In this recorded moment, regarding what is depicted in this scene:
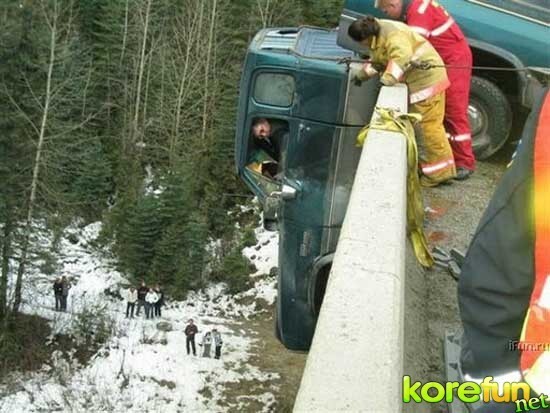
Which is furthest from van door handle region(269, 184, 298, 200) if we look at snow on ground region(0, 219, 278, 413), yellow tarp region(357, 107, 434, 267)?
snow on ground region(0, 219, 278, 413)

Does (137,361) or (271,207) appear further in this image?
(137,361)

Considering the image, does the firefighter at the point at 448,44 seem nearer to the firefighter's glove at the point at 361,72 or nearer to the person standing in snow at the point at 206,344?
the firefighter's glove at the point at 361,72

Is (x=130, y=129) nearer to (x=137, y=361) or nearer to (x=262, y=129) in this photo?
(x=137, y=361)

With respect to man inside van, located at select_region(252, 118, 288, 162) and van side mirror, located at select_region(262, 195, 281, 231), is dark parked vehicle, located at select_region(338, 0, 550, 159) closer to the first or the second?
man inside van, located at select_region(252, 118, 288, 162)

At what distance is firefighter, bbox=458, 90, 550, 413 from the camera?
5.36ft

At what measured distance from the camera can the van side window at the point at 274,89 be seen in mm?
7508

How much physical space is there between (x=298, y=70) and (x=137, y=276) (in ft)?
65.9

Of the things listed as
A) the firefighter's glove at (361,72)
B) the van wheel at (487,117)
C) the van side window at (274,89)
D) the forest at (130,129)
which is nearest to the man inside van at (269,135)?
the van side window at (274,89)

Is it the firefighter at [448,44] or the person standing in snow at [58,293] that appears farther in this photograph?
the person standing in snow at [58,293]

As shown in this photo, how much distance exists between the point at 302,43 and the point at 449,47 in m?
2.00

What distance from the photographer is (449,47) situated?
6.49m

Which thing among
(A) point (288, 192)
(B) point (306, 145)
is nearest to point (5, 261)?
(A) point (288, 192)

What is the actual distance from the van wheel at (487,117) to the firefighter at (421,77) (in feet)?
4.94

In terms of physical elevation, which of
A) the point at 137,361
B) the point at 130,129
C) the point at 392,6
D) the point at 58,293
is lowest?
the point at 58,293
